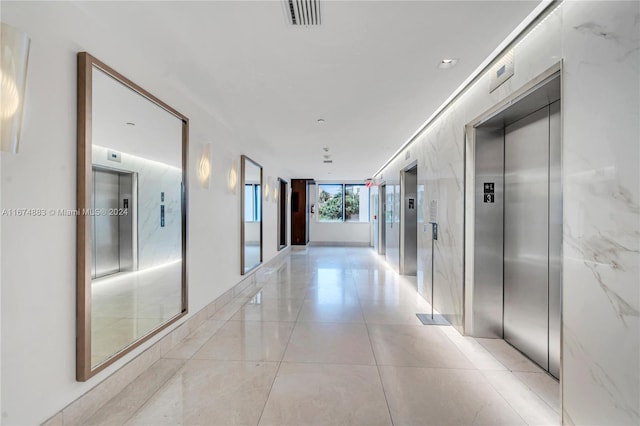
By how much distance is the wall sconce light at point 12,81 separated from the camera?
146cm

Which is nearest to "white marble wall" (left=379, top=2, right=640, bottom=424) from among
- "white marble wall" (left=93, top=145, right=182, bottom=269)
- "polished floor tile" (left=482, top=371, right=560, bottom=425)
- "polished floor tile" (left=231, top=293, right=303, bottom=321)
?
"polished floor tile" (left=482, top=371, right=560, bottom=425)

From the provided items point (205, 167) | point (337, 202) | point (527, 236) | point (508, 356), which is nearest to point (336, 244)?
point (337, 202)

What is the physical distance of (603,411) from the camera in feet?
5.06

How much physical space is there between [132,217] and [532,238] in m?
4.06

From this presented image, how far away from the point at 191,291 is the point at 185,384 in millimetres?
1250

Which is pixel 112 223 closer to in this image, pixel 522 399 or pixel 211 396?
pixel 211 396

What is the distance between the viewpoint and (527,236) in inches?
112

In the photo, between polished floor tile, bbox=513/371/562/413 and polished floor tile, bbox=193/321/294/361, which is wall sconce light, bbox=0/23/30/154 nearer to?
polished floor tile, bbox=193/321/294/361

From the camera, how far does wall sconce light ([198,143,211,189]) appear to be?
368 cm

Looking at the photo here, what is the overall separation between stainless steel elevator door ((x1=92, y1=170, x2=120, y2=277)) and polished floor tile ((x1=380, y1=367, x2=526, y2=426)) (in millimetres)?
2632

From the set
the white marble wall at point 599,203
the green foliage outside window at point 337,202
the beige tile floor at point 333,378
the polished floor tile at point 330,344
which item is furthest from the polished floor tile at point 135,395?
the green foliage outside window at point 337,202

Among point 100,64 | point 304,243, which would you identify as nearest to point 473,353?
point 100,64

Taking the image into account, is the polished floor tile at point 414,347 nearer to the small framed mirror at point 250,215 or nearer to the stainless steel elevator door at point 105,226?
the stainless steel elevator door at point 105,226

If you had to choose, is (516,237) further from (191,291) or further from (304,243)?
(304,243)
